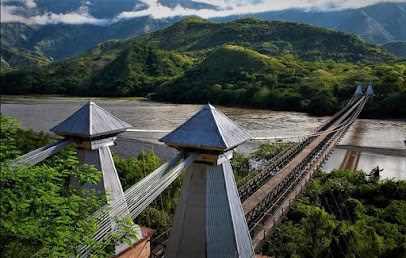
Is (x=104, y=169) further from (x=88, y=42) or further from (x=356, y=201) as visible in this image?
(x=88, y=42)

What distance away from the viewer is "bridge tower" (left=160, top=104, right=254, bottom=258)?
10.8ft

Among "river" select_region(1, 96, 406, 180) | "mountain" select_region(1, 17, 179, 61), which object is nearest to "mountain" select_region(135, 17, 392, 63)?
"river" select_region(1, 96, 406, 180)

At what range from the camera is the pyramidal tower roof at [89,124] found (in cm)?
376

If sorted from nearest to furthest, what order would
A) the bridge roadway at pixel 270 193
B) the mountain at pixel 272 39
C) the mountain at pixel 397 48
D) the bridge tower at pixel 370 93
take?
1. the bridge roadway at pixel 270 193
2. the bridge tower at pixel 370 93
3. the mountain at pixel 272 39
4. the mountain at pixel 397 48

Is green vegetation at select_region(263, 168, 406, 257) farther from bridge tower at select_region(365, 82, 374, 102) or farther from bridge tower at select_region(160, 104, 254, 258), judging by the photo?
bridge tower at select_region(365, 82, 374, 102)

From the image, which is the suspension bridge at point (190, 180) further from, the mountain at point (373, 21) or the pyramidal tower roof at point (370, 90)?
the mountain at point (373, 21)

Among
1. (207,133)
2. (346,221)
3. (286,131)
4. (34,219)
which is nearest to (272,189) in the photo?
(346,221)

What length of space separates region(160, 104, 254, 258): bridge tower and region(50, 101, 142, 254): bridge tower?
3.02 feet

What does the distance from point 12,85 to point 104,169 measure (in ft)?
168

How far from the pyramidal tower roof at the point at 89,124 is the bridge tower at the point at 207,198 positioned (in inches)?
36.0

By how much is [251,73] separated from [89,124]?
127 feet

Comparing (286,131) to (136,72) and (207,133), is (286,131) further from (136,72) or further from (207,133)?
(136,72)

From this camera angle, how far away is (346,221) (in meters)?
8.16

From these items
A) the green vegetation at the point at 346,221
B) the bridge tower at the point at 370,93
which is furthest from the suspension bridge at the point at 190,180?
the bridge tower at the point at 370,93
